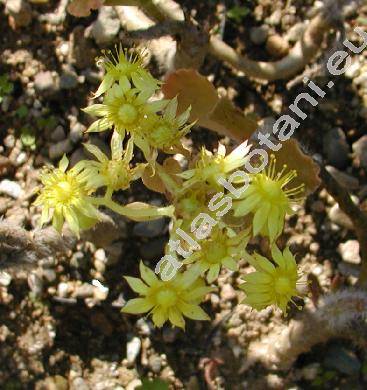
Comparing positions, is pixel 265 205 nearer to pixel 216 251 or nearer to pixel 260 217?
pixel 260 217

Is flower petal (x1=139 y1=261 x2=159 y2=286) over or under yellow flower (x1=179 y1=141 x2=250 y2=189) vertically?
under

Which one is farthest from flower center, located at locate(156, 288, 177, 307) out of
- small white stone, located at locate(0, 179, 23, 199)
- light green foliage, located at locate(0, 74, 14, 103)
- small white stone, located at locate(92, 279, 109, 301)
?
light green foliage, located at locate(0, 74, 14, 103)

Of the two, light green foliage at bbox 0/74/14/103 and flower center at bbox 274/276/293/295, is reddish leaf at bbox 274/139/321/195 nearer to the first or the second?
flower center at bbox 274/276/293/295

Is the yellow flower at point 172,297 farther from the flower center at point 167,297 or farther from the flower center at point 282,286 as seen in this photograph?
the flower center at point 282,286

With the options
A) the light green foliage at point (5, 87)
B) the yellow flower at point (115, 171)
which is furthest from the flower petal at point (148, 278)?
the light green foliage at point (5, 87)

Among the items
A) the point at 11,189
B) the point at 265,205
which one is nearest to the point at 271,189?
the point at 265,205

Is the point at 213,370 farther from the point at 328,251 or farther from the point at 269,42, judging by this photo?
the point at 269,42

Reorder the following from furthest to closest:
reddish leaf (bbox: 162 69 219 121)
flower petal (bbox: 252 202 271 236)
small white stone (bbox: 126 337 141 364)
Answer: small white stone (bbox: 126 337 141 364) < reddish leaf (bbox: 162 69 219 121) < flower petal (bbox: 252 202 271 236)
